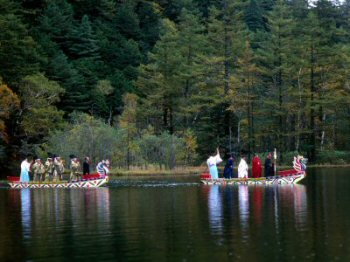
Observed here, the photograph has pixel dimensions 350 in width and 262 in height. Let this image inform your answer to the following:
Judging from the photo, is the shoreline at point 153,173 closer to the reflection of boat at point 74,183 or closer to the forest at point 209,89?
the forest at point 209,89

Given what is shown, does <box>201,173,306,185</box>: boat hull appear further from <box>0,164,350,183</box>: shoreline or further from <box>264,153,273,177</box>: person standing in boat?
<box>0,164,350,183</box>: shoreline

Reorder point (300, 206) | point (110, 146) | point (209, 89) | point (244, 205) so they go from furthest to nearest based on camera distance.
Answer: point (209, 89)
point (110, 146)
point (244, 205)
point (300, 206)

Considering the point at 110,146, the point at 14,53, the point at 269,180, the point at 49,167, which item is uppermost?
the point at 14,53

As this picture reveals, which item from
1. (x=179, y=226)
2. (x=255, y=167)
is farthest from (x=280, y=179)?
(x=179, y=226)

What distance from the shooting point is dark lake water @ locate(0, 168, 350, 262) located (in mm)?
18828

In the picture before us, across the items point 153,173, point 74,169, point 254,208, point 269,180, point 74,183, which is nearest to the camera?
point 254,208

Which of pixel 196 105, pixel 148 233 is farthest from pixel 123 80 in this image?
pixel 148 233

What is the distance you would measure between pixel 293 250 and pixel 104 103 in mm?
66742

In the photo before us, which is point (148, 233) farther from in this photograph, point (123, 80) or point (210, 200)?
point (123, 80)

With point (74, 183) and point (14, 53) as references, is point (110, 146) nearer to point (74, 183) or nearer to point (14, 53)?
point (74, 183)

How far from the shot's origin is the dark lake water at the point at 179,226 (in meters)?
18.8

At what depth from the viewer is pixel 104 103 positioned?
84.3 metres

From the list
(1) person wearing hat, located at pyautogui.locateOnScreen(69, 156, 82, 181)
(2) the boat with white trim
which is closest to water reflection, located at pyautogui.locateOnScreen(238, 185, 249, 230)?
(2) the boat with white trim

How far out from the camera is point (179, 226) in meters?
24.0
